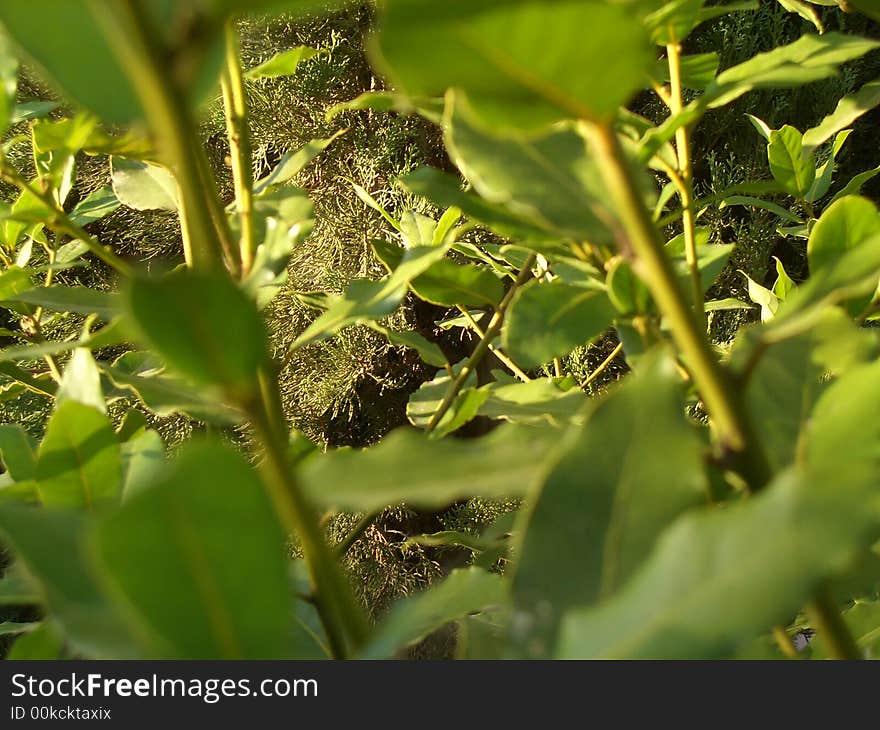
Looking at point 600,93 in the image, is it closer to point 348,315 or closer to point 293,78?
point 348,315

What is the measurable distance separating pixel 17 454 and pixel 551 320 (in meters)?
0.22

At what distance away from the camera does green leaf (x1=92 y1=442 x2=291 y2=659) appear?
0.15m

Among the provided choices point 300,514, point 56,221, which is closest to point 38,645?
point 300,514

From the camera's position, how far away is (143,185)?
0.51 m

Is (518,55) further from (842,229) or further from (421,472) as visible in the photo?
(842,229)

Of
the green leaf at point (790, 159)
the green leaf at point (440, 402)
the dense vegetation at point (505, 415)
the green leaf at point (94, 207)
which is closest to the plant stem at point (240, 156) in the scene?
the dense vegetation at point (505, 415)

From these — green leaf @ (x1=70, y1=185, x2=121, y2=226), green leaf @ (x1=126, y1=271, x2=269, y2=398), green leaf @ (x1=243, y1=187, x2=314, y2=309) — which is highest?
green leaf @ (x1=70, y1=185, x2=121, y2=226)

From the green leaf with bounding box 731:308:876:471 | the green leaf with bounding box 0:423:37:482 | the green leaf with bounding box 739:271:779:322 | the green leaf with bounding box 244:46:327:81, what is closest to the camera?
the green leaf with bounding box 731:308:876:471

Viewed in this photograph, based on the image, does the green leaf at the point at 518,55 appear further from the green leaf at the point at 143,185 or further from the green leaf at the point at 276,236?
the green leaf at the point at 143,185

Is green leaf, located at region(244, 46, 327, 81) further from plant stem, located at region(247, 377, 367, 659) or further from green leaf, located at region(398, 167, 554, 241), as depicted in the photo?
plant stem, located at region(247, 377, 367, 659)

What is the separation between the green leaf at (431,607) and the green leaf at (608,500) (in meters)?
0.02

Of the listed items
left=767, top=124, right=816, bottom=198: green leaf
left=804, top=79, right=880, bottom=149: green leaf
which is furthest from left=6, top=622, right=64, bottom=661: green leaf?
left=767, top=124, right=816, bottom=198: green leaf

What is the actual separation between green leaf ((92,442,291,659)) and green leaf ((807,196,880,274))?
296 mm
